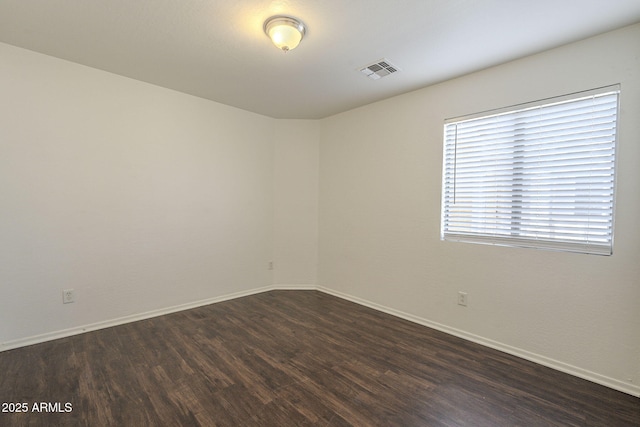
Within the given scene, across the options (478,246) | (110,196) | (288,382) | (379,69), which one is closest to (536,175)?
(478,246)

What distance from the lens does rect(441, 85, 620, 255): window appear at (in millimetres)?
2045

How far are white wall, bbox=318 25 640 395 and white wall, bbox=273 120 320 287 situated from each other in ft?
0.62

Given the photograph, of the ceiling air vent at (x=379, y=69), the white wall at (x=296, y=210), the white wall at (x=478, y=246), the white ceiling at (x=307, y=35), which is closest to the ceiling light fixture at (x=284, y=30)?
the white ceiling at (x=307, y=35)

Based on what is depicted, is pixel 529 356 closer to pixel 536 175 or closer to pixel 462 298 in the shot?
pixel 462 298

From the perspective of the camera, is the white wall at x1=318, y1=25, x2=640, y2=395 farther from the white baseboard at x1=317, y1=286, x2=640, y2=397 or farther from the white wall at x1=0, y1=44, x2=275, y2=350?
the white wall at x1=0, y1=44, x2=275, y2=350

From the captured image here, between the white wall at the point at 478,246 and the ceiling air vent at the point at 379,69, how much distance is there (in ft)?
1.96

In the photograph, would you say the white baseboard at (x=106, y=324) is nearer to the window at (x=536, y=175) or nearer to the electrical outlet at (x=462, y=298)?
the electrical outlet at (x=462, y=298)

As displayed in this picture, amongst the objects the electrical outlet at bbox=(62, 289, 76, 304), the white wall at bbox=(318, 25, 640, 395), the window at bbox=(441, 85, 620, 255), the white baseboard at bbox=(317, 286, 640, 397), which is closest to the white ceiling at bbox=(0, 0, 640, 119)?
the white wall at bbox=(318, 25, 640, 395)

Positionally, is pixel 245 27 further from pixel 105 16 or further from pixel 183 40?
pixel 105 16

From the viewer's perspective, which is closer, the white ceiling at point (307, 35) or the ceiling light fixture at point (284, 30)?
the white ceiling at point (307, 35)

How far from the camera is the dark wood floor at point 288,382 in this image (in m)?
1.66

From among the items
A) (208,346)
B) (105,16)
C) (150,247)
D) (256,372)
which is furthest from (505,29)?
(150,247)

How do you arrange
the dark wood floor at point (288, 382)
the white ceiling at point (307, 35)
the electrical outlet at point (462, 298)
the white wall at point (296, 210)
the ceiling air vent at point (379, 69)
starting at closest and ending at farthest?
the dark wood floor at point (288, 382) < the white ceiling at point (307, 35) < the ceiling air vent at point (379, 69) < the electrical outlet at point (462, 298) < the white wall at point (296, 210)

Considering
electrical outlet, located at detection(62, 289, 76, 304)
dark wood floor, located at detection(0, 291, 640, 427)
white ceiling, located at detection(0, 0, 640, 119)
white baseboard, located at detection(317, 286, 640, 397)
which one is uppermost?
white ceiling, located at detection(0, 0, 640, 119)
